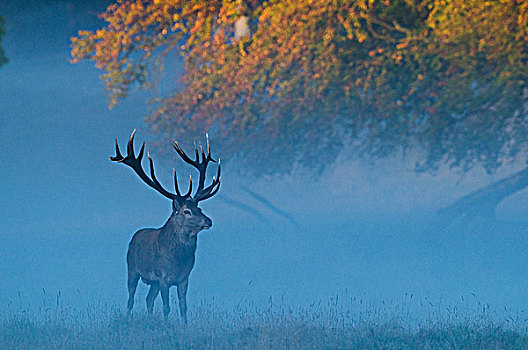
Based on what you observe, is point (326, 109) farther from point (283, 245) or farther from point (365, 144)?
point (283, 245)

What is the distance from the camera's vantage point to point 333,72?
11.8 m

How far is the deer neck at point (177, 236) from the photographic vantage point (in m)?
7.55

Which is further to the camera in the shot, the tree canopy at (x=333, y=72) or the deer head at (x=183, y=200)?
the tree canopy at (x=333, y=72)

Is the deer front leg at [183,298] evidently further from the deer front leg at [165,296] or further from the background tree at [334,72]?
the background tree at [334,72]

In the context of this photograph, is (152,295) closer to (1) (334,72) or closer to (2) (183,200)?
(2) (183,200)

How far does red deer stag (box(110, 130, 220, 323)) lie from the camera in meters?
7.41

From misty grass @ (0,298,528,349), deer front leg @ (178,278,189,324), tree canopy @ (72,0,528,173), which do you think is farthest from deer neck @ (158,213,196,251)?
tree canopy @ (72,0,528,173)

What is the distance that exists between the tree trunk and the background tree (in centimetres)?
177

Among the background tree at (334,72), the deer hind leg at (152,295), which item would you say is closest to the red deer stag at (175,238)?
the deer hind leg at (152,295)

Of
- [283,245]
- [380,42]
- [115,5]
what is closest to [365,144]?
[380,42]

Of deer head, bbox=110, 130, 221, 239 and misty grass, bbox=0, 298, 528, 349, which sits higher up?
deer head, bbox=110, 130, 221, 239

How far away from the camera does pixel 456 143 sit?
40.0 feet

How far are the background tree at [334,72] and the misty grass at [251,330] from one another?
4.81m

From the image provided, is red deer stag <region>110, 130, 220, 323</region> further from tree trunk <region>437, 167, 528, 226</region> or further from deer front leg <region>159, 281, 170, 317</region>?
tree trunk <region>437, 167, 528, 226</region>
